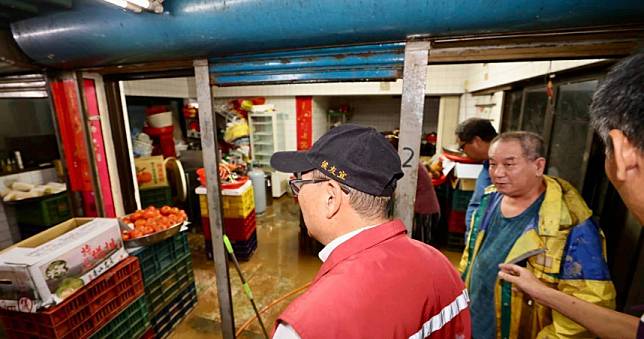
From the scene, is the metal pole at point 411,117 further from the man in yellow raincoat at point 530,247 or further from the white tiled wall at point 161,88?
the white tiled wall at point 161,88

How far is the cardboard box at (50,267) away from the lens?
5.38 ft

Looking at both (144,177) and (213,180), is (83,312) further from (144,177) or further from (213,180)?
(144,177)

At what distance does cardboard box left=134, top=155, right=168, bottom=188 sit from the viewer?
4.21 meters

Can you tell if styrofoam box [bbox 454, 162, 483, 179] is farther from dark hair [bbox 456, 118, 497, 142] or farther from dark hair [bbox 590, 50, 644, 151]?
dark hair [bbox 590, 50, 644, 151]

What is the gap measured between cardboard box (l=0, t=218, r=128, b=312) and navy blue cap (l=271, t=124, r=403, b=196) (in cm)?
197

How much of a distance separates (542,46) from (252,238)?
4.12m

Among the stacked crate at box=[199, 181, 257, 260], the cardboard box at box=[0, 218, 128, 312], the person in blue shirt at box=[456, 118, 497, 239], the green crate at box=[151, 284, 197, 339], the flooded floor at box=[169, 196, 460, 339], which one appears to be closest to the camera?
the cardboard box at box=[0, 218, 128, 312]

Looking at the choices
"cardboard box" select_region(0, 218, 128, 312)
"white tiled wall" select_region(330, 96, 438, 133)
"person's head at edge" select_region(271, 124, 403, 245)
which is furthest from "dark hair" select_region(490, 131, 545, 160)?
"white tiled wall" select_region(330, 96, 438, 133)

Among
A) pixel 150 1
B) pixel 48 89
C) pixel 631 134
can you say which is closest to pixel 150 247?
pixel 48 89

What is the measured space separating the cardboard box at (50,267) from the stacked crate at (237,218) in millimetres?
1746

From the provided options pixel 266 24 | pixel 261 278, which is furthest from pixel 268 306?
pixel 266 24

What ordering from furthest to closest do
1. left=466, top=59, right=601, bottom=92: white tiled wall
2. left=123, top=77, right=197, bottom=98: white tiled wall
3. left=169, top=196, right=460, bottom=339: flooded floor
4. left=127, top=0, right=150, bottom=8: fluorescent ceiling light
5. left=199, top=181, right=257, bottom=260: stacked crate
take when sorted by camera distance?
left=123, top=77, right=197, bottom=98: white tiled wall < left=199, top=181, right=257, bottom=260: stacked crate < left=169, top=196, right=460, bottom=339: flooded floor < left=466, top=59, right=601, bottom=92: white tiled wall < left=127, top=0, right=150, bottom=8: fluorescent ceiling light

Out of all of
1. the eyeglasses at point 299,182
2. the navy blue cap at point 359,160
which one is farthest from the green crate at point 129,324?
the navy blue cap at point 359,160

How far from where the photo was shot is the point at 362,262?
796mm
